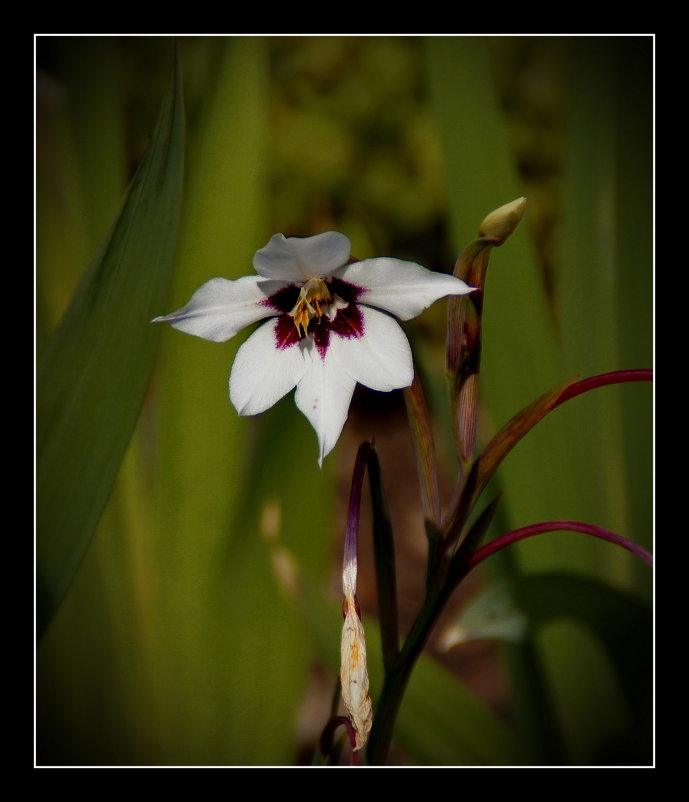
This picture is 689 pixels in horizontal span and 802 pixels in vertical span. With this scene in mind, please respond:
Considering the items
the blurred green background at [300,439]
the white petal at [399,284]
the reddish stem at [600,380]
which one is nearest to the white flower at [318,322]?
the white petal at [399,284]

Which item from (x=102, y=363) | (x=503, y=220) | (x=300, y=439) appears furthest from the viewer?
(x=300, y=439)

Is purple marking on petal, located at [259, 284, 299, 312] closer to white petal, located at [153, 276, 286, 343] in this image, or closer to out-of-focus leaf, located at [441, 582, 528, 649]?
white petal, located at [153, 276, 286, 343]

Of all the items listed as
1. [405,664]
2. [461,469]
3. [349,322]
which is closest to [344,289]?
[349,322]

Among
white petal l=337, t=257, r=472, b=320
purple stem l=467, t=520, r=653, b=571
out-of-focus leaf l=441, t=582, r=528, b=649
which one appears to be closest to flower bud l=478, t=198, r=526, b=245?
white petal l=337, t=257, r=472, b=320

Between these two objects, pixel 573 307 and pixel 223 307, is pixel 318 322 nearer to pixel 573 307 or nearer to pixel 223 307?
pixel 223 307

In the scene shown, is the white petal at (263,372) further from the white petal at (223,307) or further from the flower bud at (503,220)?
the flower bud at (503,220)
